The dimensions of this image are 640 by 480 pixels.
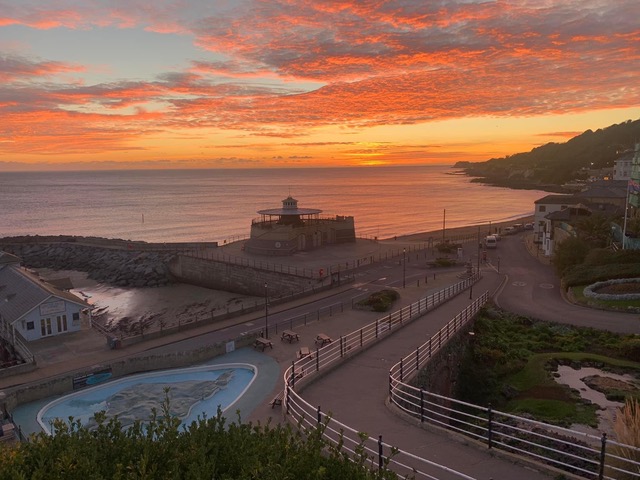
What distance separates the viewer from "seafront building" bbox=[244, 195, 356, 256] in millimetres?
55125

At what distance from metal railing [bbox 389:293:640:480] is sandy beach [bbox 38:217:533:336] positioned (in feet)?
89.2

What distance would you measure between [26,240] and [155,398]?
66.7 m

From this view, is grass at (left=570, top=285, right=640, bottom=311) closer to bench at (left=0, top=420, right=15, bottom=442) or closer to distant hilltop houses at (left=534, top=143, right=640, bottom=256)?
distant hilltop houses at (left=534, top=143, right=640, bottom=256)

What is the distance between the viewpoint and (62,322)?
106ft

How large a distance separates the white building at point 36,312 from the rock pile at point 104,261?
74.3 ft

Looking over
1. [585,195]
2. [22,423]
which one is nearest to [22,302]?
[22,423]

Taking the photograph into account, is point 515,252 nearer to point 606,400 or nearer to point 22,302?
point 606,400

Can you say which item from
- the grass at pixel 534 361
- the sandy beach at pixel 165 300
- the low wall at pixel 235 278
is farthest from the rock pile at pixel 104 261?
the grass at pixel 534 361

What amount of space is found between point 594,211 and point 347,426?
186 feet

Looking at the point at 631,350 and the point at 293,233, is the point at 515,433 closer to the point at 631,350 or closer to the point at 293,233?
the point at 631,350

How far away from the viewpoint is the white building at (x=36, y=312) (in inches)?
1216

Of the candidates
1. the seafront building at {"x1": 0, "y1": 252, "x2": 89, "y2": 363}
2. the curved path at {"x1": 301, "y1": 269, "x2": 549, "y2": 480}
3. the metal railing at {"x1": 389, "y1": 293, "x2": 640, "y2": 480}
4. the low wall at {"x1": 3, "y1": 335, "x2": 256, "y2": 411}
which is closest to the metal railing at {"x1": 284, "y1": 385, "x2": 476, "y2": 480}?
the curved path at {"x1": 301, "y1": 269, "x2": 549, "y2": 480}

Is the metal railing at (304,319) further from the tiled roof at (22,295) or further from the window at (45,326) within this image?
the tiled roof at (22,295)

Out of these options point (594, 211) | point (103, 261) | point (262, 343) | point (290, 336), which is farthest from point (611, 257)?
point (103, 261)
